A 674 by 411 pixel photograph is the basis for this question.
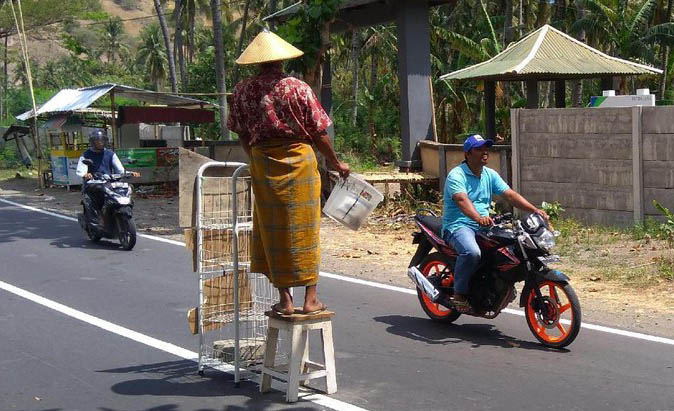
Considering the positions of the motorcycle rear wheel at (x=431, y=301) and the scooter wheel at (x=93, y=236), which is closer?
the motorcycle rear wheel at (x=431, y=301)

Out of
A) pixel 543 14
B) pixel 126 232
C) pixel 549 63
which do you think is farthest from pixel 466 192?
pixel 543 14

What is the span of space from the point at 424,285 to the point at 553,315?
1229 millimetres

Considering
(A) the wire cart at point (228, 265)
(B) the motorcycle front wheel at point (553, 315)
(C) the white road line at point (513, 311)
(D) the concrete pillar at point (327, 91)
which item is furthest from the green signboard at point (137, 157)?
(A) the wire cart at point (228, 265)

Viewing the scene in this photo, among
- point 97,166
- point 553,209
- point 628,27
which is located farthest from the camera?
point 628,27

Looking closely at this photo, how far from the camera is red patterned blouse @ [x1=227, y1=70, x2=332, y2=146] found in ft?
19.8

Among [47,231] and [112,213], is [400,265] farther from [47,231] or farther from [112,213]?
[47,231]

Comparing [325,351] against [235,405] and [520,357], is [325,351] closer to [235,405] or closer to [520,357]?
[235,405]

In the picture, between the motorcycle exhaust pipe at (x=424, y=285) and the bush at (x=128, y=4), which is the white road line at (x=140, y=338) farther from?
the bush at (x=128, y=4)

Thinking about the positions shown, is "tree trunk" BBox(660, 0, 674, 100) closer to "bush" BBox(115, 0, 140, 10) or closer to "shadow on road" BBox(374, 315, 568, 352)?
"shadow on road" BBox(374, 315, 568, 352)

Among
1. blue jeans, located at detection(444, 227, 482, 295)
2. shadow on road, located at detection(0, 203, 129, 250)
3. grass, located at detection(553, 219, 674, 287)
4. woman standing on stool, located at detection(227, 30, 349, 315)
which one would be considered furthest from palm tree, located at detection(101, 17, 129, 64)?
woman standing on stool, located at detection(227, 30, 349, 315)

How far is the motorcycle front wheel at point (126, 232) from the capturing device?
13797 mm

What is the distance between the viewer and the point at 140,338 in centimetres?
818

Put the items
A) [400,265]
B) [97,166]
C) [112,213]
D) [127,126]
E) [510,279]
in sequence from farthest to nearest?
Answer: [127,126] → [97,166] → [112,213] → [400,265] → [510,279]

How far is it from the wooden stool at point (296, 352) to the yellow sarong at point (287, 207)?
0.79 feet
